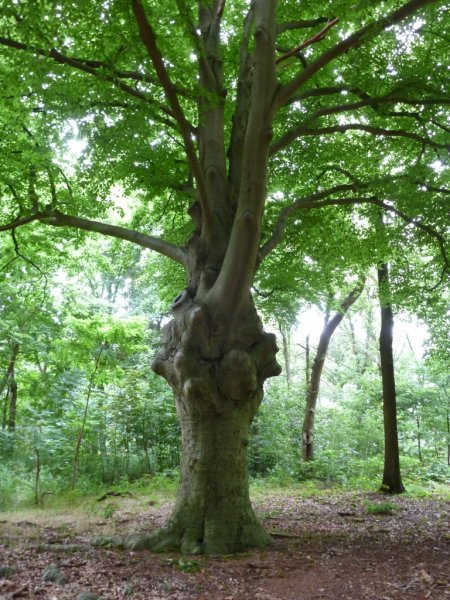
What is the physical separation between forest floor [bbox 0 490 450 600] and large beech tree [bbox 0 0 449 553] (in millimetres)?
586

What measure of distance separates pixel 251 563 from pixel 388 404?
22.0 ft

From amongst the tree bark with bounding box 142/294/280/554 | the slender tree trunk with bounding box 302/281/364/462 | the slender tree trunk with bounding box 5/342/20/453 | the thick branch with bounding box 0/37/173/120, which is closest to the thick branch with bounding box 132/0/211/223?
the thick branch with bounding box 0/37/173/120

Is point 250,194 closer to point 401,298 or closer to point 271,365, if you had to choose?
point 271,365

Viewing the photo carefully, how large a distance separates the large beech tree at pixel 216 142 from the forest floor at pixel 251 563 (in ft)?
1.92

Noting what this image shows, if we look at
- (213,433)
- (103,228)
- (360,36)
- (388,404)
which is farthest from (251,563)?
(388,404)

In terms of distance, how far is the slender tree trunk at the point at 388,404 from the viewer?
10.2 metres

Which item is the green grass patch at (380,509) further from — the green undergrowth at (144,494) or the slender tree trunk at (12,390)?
the slender tree trunk at (12,390)

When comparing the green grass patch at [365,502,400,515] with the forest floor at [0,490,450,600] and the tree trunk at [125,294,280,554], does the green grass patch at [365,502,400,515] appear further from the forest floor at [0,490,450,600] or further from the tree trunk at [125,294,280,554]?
the tree trunk at [125,294,280,554]

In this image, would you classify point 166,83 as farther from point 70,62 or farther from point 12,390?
point 12,390

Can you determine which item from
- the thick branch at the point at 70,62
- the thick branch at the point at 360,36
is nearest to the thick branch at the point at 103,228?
the thick branch at the point at 70,62

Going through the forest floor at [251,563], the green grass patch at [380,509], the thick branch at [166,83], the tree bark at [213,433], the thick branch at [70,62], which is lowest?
the forest floor at [251,563]

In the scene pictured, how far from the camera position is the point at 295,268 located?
31.5ft

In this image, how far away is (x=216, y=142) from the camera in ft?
21.6

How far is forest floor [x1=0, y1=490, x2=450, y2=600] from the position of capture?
3.84m
